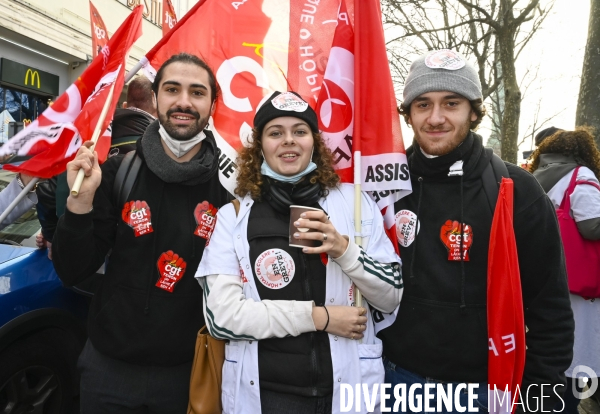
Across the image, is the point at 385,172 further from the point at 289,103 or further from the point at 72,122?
the point at 72,122

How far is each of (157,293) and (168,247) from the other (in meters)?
0.23

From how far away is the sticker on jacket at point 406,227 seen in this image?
2.32 metres

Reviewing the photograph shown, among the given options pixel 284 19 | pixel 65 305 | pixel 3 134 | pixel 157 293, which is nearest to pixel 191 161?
pixel 157 293

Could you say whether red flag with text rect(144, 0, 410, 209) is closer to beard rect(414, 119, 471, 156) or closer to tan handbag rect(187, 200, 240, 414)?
beard rect(414, 119, 471, 156)

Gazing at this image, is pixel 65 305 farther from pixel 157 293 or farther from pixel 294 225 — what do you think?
pixel 294 225

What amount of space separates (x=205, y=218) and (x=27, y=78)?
10.9 metres

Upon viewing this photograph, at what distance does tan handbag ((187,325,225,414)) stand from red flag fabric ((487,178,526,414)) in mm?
1227

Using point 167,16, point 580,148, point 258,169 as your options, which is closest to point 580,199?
point 580,148

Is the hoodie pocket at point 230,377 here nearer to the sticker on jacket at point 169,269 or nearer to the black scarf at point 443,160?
the sticker on jacket at point 169,269

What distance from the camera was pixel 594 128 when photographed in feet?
19.0

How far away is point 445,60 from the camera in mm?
2344

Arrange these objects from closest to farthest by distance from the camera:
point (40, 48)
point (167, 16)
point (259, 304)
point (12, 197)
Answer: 1. point (259, 304)
2. point (12, 197)
3. point (167, 16)
4. point (40, 48)

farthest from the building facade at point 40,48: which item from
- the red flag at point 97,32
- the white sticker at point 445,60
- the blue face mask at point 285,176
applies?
the white sticker at point 445,60

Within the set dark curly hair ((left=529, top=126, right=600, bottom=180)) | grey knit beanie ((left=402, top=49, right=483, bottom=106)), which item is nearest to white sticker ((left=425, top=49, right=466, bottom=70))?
grey knit beanie ((left=402, top=49, right=483, bottom=106))
